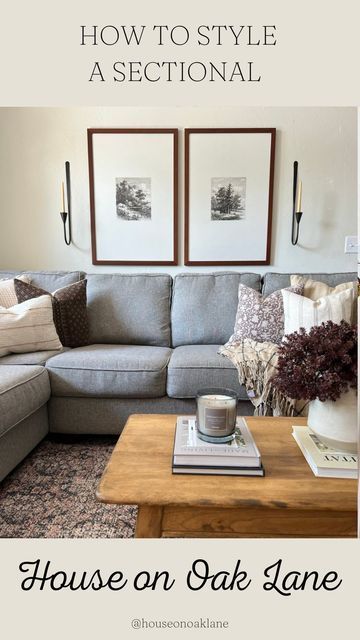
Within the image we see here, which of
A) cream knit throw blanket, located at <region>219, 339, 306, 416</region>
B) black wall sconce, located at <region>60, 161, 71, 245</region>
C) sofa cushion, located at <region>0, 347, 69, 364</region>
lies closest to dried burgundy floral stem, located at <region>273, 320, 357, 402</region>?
cream knit throw blanket, located at <region>219, 339, 306, 416</region>

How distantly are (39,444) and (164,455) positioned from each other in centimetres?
114

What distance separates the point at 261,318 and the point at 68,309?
102cm

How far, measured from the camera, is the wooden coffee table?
0.75m

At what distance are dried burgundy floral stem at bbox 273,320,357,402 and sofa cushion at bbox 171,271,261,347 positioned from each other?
1.28 m

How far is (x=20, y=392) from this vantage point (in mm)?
1479

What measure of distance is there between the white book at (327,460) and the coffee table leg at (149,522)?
35 cm

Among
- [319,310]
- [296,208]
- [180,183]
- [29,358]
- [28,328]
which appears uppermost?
[180,183]

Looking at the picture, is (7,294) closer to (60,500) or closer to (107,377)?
(107,377)

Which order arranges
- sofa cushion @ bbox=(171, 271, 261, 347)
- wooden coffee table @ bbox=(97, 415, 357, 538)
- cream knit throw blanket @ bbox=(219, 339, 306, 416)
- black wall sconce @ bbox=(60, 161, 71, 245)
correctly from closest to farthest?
1. wooden coffee table @ bbox=(97, 415, 357, 538)
2. cream knit throw blanket @ bbox=(219, 339, 306, 416)
3. sofa cushion @ bbox=(171, 271, 261, 347)
4. black wall sconce @ bbox=(60, 161, 71, 245)

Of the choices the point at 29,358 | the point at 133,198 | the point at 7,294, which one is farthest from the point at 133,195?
the point at 29,358

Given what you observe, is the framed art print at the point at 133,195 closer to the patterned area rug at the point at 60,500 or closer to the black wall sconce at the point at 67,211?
the black wall sconce at the point at 67,211

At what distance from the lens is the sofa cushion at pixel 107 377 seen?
1.75 m

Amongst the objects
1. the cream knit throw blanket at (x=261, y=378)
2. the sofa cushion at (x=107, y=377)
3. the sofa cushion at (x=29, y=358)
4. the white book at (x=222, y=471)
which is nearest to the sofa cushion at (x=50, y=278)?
the sofa cushion at (x=29, y=358)

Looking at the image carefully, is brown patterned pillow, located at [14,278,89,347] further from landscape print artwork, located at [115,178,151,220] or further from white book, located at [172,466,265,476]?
white book, located at [172,466,265,476]
